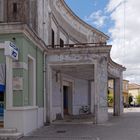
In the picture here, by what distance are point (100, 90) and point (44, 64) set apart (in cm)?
355

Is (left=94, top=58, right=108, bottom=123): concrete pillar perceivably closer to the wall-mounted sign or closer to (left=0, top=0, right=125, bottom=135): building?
(left=0, top=0, right=125, bottom=135): building

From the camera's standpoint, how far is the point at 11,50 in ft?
47.4

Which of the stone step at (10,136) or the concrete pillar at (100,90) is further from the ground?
the concrete pillar at (100,90)

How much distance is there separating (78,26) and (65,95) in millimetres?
7040

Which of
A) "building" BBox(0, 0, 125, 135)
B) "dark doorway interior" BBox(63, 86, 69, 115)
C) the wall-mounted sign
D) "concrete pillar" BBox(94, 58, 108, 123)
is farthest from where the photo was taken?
"dark doorway interior" BBox(63, 86, 69, 115)

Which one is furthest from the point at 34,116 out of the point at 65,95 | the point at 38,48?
the point at 65,95

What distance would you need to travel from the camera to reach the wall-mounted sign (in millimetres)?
14144

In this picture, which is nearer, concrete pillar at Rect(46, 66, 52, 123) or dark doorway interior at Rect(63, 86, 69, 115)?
concrete pillar at Rect(46, 66, 52, 123)

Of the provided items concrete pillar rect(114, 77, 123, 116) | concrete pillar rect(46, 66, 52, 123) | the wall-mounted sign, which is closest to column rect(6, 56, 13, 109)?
the wall-mounted sign

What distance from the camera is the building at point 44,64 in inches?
605

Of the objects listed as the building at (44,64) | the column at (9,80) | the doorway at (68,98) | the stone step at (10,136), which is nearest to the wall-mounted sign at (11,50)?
the building at (44,64)

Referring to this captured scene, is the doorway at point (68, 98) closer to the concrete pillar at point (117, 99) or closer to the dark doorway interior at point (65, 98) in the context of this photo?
the dark doorway interior at point (65, 98)

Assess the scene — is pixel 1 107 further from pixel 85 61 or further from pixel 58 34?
pixel 58 34

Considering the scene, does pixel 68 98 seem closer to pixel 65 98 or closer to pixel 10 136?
pixel 65 98
